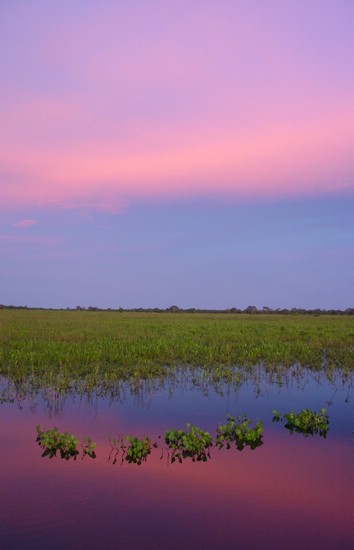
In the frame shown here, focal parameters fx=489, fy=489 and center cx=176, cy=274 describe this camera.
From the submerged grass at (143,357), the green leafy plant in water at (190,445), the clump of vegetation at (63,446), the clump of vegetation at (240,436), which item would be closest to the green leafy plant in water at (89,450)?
the clump of vegetation at (63,446)

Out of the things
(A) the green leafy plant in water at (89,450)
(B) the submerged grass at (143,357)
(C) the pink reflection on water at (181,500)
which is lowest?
(C) the pink reflection on water at (181,500)

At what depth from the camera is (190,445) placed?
6652 mm

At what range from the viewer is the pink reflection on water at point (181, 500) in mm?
4477

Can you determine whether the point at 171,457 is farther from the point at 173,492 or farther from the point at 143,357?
the point at 143,357

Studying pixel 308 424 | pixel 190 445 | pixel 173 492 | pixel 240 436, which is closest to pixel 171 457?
pixel 190 445

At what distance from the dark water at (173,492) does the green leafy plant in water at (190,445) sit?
0.13 metres

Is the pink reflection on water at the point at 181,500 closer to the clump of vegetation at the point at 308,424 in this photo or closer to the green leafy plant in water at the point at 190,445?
the green leafy plant in water at the point at 190,445

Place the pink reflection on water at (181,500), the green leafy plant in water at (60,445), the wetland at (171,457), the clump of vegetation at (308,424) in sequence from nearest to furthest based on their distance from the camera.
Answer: the pink reflection on water at (181,500) < the wetland at (171,457) < the green leafy plant in water at (60,445) < the clump of vegetation at (308,424)

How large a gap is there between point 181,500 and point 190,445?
140cm

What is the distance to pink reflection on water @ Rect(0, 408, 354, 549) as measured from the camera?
4477 mm

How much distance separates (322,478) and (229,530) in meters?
1.84

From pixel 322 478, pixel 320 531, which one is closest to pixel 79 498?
pixel 320 531

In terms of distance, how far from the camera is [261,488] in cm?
559

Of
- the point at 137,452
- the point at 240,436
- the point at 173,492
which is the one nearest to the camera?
the point at 173,492
